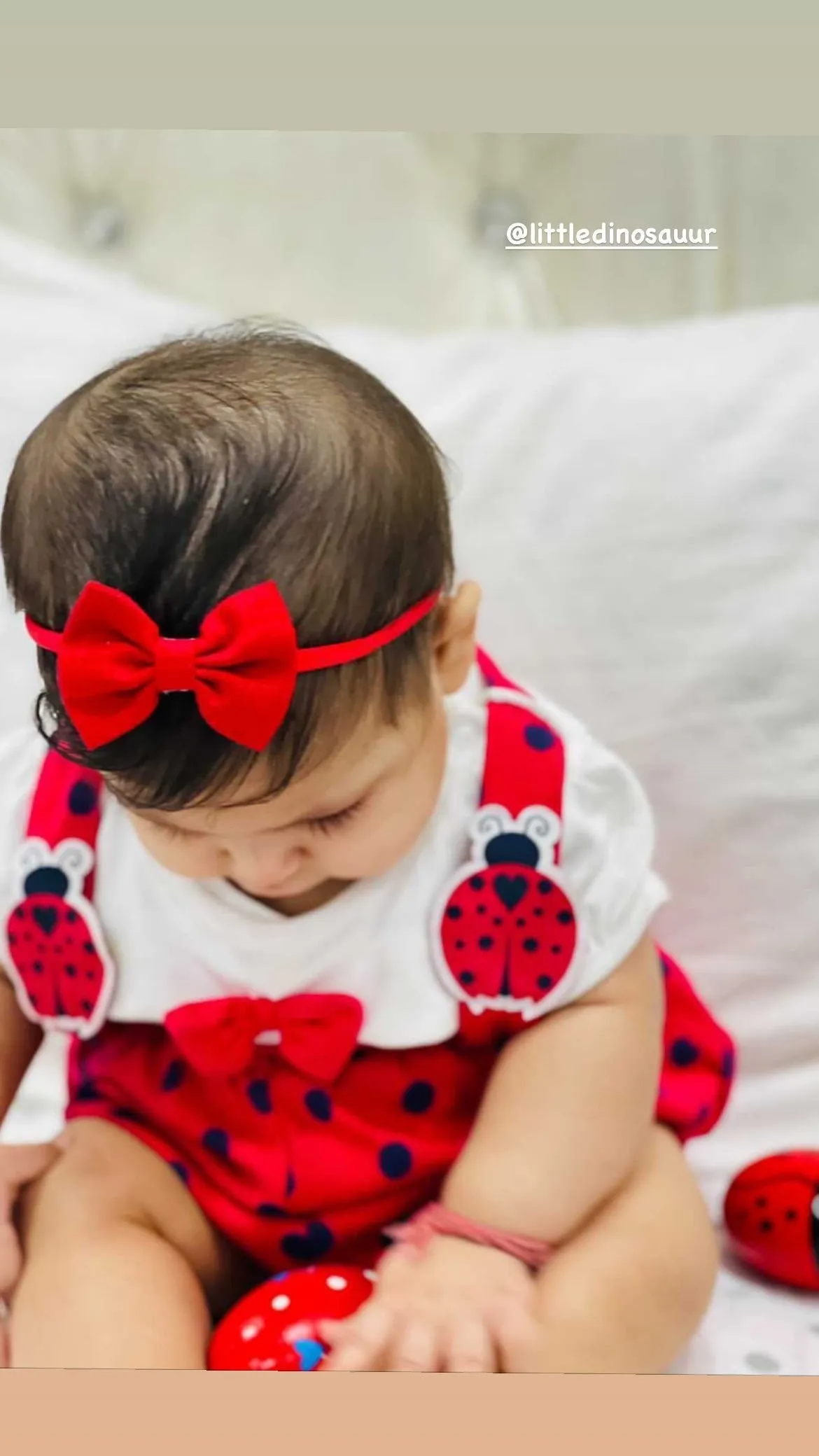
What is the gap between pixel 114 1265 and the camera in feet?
1.96

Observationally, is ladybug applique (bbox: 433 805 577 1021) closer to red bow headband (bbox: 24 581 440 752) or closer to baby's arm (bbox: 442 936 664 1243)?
baby's arm (bbox: 442 936 664 1243)

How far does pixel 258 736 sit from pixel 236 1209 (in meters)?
0.27

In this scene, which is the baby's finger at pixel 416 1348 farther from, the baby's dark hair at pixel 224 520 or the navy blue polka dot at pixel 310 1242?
the baby's dark hair at pixel 224 520

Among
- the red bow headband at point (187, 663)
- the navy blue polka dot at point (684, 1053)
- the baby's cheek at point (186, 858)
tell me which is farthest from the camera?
the navy blue polka dot at point (684, 1053)

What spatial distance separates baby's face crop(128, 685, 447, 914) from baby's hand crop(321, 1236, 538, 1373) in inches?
6.4

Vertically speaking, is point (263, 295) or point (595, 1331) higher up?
point (263, 295)

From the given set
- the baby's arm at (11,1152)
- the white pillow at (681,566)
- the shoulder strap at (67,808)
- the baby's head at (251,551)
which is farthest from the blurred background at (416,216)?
the baby's arm at (11,1152)

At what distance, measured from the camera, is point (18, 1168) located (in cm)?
63

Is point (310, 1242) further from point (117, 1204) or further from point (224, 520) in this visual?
point (224, 520)

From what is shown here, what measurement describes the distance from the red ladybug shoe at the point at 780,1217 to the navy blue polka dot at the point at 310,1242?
0.19 meters

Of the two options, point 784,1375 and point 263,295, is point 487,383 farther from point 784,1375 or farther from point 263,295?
point 784,1375

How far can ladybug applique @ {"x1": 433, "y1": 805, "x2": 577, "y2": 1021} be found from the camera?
2.03ft

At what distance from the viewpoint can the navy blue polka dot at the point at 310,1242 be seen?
25.0 inches

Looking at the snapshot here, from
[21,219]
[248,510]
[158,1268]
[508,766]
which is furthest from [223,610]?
[21,219]
